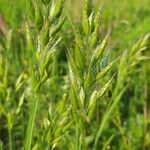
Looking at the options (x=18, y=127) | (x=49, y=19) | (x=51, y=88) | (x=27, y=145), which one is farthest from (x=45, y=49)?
(x=18, y=127)

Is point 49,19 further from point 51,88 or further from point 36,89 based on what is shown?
point 51,88

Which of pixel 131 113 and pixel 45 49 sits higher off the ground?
pixel 45 49

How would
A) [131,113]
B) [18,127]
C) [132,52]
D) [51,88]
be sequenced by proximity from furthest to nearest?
[131,113]
[18,127]
[51,88]
[132,52]

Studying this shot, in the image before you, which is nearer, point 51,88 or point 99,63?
point 99,63

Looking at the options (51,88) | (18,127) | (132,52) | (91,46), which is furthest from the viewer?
(18,127)

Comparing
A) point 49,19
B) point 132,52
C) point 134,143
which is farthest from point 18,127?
point 49,19

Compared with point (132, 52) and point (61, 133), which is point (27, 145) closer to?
point (61, 133)

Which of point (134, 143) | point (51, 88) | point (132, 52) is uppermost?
point (132, 52)

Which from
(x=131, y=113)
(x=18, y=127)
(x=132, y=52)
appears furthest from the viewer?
(x=131, y=113)

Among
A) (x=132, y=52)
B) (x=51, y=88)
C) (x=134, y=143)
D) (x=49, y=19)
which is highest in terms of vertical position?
(x=49, y=19)
